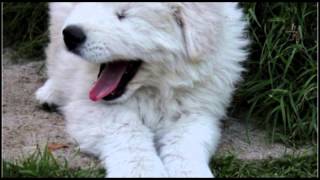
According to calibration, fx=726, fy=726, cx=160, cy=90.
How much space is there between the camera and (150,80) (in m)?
4.07

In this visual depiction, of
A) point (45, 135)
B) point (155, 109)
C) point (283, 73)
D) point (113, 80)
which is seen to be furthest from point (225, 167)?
point (45, 135)

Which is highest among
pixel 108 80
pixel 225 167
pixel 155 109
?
pixel 108 80

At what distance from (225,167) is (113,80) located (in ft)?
2.57

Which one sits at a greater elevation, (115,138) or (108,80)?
(108,80)

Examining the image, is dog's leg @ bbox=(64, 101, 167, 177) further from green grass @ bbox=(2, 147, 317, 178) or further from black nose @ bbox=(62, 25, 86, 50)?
black nose @ bbox=(62, 25, 86, 50)

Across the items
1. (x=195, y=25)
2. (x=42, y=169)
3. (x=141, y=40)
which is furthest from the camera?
(x=195, y=25)

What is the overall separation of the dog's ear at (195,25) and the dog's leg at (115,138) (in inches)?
20.3

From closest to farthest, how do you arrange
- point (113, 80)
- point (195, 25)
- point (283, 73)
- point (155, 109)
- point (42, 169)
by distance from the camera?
point (42, 169) → point (195, 25) → point (113, 80) → point (155, 109) → point (283, 73)

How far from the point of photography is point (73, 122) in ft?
13.8

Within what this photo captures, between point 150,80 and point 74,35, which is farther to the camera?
point 150,80

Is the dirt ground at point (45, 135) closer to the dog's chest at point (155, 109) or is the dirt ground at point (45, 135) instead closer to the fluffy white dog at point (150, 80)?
the fluffy white dog at point (150, 80)

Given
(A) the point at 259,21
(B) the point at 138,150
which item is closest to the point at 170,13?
(B) the point at 138,150

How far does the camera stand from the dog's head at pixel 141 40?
12.3ft

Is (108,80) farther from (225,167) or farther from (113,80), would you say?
(225,167)
